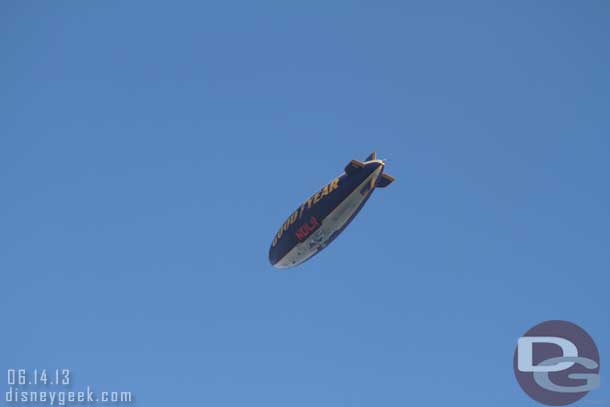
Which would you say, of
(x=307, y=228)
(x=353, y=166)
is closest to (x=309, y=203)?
(x=307, y=228)

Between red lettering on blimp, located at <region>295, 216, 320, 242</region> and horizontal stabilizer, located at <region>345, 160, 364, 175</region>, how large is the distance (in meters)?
8.53

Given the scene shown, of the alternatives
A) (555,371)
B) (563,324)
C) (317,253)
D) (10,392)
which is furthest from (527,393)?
(10,392)

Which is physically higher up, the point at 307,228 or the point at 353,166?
the point at 353,166

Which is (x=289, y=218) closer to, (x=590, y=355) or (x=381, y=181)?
(x=381, y=181)

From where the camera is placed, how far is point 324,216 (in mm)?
97000

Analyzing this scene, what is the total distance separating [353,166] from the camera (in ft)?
311

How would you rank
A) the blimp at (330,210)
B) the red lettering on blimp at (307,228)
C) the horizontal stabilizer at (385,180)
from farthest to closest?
1. the horizontal stabilizer at (385,180)
2. the red lettering on blimp at (307,228)
3. the blimp at (330,210)

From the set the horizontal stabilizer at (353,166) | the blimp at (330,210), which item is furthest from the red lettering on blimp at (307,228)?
the horizontal stabilizer at (353,166)

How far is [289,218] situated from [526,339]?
41.1m

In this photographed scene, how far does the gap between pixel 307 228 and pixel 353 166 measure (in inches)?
471

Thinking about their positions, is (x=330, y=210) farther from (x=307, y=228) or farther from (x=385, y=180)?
(x=385, y=180)

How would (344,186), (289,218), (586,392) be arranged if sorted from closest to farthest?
(344,186) → (586,392) → (289,218)

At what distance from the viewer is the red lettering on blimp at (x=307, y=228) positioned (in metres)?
98.6

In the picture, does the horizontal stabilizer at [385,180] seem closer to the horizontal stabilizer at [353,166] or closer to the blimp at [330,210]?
the blimp at [330,210]
